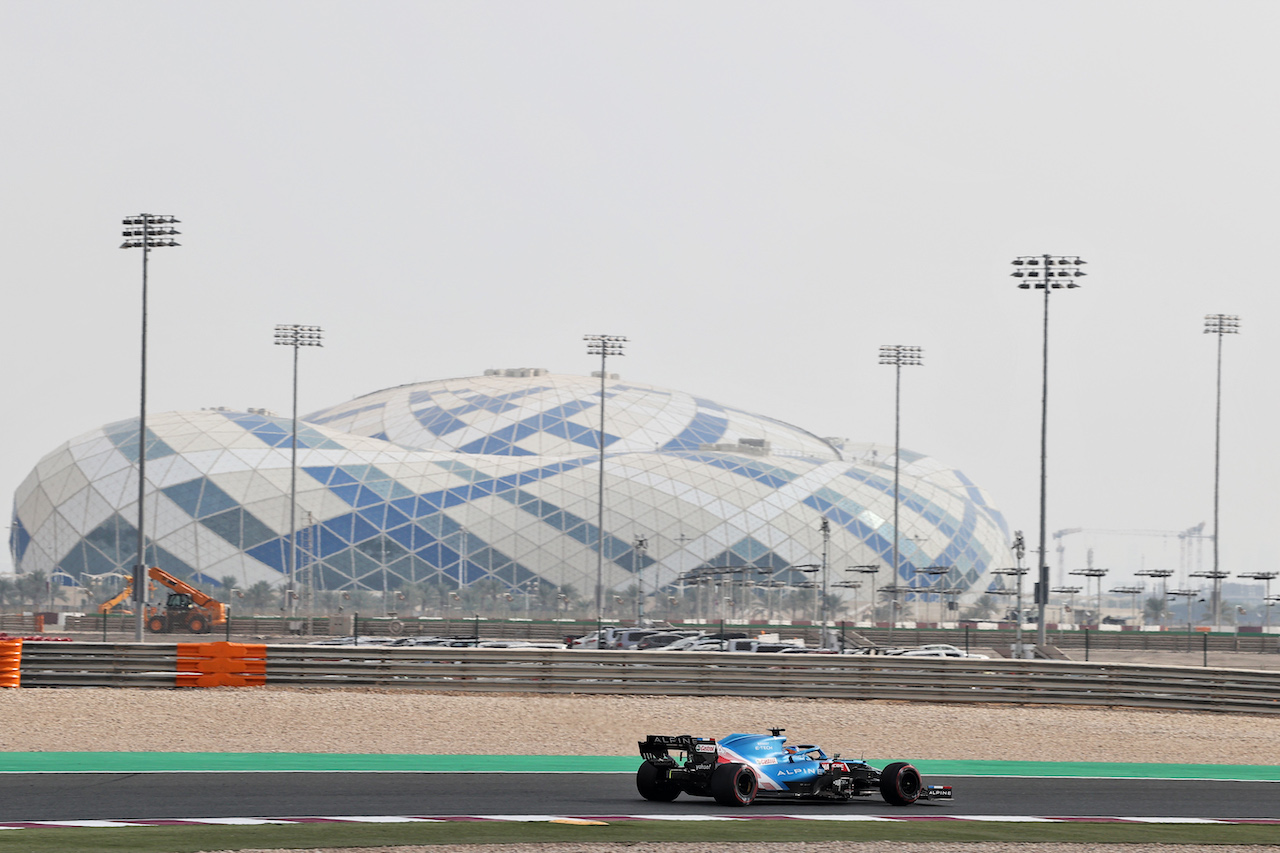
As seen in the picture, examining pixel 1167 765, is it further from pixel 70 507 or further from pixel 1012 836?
pixel 70 507

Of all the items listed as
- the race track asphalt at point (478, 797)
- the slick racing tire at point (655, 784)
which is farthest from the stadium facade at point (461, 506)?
the slick racing tire at point (655, 784)

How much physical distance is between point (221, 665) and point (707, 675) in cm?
873

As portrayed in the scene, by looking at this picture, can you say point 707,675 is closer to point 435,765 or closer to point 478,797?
point 435,765

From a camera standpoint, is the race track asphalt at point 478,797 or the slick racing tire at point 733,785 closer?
the race track asphalt at point 478,797

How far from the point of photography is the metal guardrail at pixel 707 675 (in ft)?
88.2

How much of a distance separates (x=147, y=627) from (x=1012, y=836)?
57.8m

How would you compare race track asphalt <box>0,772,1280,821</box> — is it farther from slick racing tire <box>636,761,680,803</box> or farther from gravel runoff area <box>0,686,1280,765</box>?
gravel runoff area <box>0,686,1280,765</box>

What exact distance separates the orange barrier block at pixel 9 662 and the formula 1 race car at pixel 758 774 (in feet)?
50.6

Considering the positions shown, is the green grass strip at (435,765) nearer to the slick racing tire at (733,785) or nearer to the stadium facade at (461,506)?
the slick racing tire at (733,785)

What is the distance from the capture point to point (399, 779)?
17.2 m

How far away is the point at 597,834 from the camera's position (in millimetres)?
12805

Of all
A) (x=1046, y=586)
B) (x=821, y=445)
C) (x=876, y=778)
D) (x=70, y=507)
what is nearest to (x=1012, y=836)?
(x=876, y=778)

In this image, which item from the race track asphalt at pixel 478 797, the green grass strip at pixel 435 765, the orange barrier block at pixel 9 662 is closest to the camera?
the race track asphalt at pixel 478 797

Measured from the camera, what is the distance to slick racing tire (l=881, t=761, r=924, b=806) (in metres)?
15.2
